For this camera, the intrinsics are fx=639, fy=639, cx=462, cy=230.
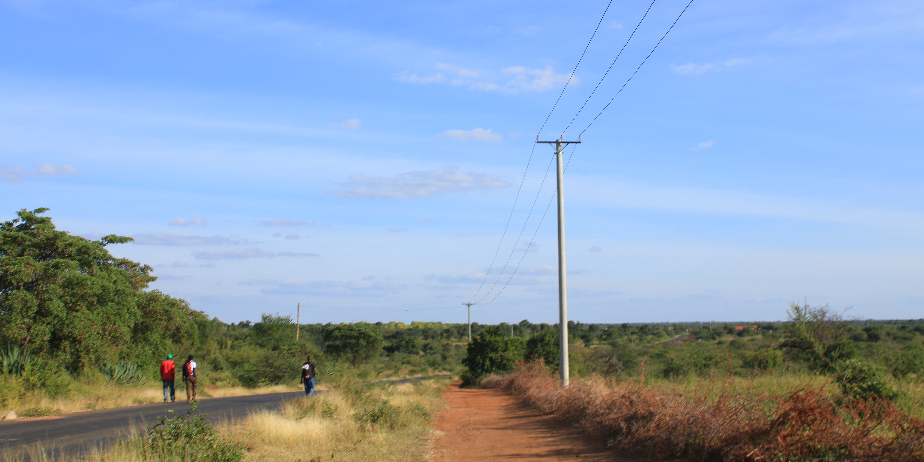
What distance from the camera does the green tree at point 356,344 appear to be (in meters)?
79.5

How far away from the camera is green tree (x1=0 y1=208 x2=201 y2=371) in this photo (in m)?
21.9

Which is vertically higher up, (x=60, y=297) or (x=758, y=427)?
(x=60, y=297)

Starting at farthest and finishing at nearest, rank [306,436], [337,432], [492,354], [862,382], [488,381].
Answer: [492,354] → [488,381] → [337,432] → [862,382] → [306,436]

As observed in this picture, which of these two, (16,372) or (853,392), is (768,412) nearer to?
(853,392)

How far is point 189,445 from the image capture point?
361 inches

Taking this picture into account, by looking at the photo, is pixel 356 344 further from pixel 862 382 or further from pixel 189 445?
pixel 189 445

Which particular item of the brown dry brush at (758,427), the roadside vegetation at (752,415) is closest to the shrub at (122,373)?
the roadside vegetation at (752,415)

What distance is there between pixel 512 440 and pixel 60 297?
60.5ft

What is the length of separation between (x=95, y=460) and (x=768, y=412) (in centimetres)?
930

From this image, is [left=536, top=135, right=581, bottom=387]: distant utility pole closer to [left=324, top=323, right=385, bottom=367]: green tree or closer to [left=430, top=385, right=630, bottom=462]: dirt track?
[left=430, top=385, right=630, bottom=462]: dirt track

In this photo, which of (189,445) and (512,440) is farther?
(512,440)

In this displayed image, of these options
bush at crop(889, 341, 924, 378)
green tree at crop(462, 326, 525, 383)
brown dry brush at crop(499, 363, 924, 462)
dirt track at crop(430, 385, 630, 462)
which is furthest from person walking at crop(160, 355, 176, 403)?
bush at crop(889, 341, 924, 378)

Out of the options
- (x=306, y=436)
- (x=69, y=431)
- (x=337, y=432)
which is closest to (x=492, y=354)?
(x=337, y=432)

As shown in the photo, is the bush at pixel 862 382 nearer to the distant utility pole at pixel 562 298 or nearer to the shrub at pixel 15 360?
the distant utility pole at pixel 562 298
